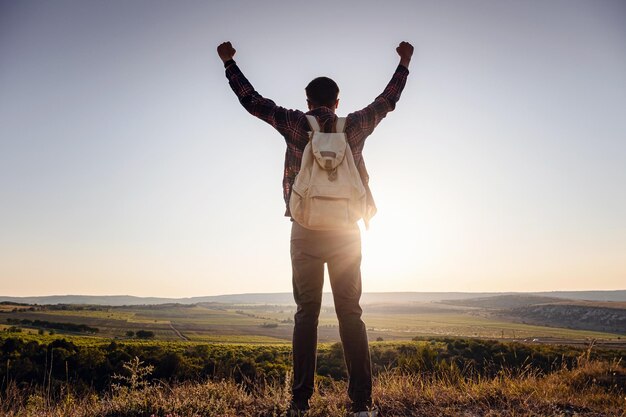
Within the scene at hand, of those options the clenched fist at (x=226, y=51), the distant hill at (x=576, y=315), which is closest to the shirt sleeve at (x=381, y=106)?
the clenched fist at (x=226, y=51)

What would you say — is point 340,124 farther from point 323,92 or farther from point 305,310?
point 305,310

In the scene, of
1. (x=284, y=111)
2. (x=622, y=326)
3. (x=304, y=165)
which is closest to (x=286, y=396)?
(x=304, y=165)

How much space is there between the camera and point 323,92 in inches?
123

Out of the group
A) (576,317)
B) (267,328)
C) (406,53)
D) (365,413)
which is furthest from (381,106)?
(576,317)

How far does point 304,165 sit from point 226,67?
1.22 metres

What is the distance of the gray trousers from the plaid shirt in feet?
1.11

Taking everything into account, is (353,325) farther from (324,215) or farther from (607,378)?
(607,378)

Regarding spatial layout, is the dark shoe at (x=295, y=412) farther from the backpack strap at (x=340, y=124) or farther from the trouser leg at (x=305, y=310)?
the backpack strap at (x=340, y=124)

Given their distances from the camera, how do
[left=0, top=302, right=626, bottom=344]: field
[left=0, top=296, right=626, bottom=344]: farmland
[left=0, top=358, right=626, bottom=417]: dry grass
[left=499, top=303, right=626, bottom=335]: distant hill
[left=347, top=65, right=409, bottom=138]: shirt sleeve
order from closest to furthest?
[left=0, top=358, right=626, bottom=417]: dry grass → [left=347, top=65, right=409, bottom=138]: shirt sleeve → [left=0, top=302, right=626, bottom=344]: field → [left=0, top=296, right=626, bottom=344]: farmland → [left=499, top=303, right=626, bottom=335]: distant hill

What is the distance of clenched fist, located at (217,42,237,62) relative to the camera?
330cm

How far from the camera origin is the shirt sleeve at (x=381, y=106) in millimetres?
3064

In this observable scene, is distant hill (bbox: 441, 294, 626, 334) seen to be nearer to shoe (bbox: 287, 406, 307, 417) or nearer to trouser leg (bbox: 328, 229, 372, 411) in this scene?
trouser leg (bbox: 328, 229, 372, 411)

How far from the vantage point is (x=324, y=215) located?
2.64 meters

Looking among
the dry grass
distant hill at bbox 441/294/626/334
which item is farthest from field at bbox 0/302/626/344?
the dry grass
